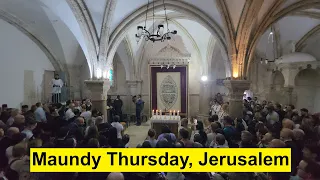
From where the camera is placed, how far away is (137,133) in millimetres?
9383

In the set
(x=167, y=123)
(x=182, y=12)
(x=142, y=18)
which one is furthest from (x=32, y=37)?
(x=167, y=123)

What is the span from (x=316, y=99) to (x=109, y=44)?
30.8 feet

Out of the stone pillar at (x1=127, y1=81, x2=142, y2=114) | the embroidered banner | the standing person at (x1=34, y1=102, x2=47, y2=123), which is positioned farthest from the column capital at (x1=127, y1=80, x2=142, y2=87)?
the standing person at (x1=34, y1=102, x2=47, y2=123)

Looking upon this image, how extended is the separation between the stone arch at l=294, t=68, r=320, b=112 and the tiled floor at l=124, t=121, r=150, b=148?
23.6ft

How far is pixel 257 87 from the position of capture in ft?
38.4

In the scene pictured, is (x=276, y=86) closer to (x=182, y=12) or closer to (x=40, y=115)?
(x=182, y=12)

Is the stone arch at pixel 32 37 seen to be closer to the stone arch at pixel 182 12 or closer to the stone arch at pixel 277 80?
the stone arch at pixel 182 12

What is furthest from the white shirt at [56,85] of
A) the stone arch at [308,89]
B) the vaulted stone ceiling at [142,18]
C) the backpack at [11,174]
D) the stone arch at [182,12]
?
the stone arch at [308,89]

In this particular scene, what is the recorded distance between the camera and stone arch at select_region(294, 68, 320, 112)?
10.5m

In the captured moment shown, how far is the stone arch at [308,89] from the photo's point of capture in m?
10.5

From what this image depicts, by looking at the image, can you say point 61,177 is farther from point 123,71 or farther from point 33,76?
point 123,71

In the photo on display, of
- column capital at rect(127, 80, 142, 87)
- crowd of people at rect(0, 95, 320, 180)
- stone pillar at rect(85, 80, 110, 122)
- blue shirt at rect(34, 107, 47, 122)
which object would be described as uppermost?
column capital at rect(127, 80, 142, 87)

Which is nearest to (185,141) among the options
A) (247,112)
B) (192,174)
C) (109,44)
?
(192,174)

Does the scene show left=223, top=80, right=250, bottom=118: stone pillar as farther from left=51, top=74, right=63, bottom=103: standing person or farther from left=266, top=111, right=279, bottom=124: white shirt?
left=51, top=74, right=63, bottom=103: standing person
